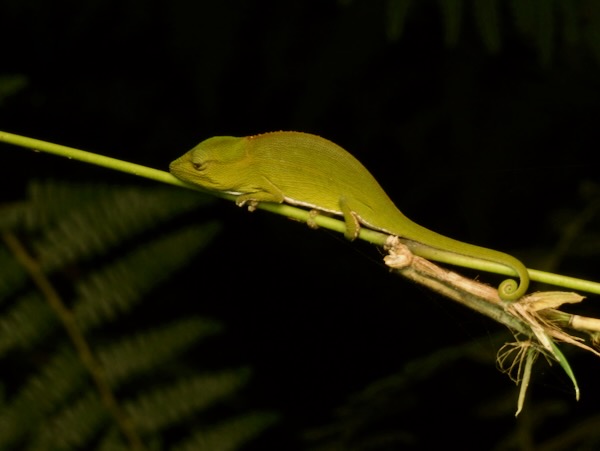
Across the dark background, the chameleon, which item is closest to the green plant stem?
the chameleon

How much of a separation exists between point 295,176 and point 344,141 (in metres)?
1.64

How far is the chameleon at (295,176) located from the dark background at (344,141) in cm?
91

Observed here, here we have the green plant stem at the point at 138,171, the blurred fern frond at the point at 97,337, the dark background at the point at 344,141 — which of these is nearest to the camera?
the green plant stem at the point at 138,171

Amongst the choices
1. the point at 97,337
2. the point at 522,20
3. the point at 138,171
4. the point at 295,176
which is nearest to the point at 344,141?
the point at 522,20

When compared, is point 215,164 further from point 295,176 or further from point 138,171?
point 138,171

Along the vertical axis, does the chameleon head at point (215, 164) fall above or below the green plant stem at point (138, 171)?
above

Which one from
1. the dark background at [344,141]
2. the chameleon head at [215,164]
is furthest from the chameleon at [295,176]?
the dark background at [344,141]

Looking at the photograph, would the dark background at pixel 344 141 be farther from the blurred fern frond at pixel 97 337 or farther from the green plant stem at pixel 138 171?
the green plant stem at pixel 138 171

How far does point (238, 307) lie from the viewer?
3801mm

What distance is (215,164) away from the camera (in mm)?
2160

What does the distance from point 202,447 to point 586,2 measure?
6.54 feet

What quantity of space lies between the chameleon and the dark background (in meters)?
0.91

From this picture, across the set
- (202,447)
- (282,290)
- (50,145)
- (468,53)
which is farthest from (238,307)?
(50,145)

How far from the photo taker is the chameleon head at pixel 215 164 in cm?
210
